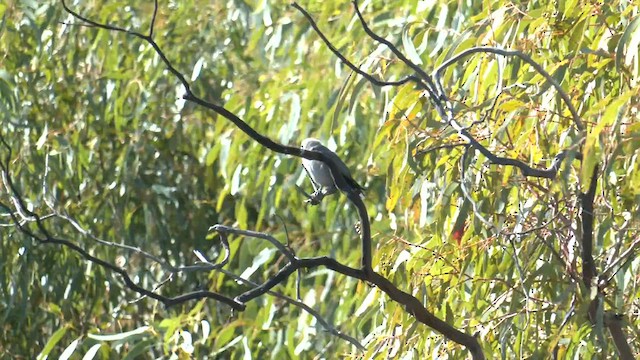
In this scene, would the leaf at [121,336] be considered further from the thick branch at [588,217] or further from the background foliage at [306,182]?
the thick branch at [588,217]

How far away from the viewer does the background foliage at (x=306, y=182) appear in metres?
2.05

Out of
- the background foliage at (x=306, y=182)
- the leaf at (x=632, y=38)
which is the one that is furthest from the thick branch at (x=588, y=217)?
the leaf at (x=632, y=38)

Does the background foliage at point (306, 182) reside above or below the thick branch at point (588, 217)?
above

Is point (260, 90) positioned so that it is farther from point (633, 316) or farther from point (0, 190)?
point (633, 316)

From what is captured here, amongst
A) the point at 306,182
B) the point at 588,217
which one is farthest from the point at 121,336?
the point at 588,217

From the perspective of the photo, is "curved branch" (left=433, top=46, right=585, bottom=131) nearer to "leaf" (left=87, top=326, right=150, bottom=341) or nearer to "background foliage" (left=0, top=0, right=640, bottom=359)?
"background foliage" (left=0, top=0, right=640, bottom=359)

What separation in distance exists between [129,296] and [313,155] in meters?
→ 2.82

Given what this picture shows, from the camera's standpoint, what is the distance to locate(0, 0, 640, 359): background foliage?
2051 millimetres

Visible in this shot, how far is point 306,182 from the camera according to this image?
342 cm

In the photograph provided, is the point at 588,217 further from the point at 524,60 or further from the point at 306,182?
the point at 306,182

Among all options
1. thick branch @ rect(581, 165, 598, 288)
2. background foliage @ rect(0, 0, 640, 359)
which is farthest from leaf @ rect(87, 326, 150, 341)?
thick branch @ rect(581, 165, 598, 288)

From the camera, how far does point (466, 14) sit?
2.91 m

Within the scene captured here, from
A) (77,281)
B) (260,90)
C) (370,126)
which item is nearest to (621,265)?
(370,126)

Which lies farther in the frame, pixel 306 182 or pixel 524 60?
pixel 306 182
